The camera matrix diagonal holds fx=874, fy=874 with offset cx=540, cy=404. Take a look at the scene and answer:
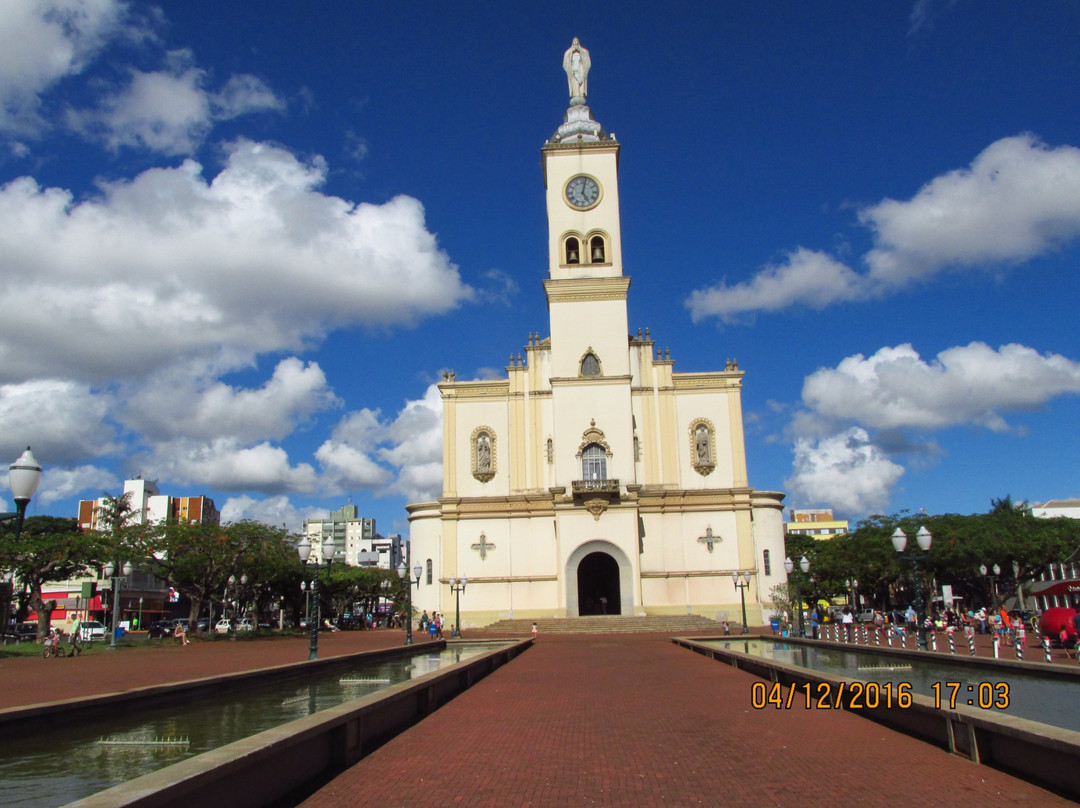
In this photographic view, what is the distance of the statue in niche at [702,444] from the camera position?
51.1 m

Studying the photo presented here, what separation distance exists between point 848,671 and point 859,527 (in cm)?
5183

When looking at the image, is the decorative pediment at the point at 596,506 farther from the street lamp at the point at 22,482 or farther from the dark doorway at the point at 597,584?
the street lamp at the point at 22,482

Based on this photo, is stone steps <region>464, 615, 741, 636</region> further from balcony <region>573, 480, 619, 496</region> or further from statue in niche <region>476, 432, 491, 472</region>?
statue in niche <region>476, 432, 491, 472</region>

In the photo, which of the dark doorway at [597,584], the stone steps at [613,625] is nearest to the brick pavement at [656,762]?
the stone steps at [613,625]

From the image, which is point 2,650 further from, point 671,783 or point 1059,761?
point 1059,761

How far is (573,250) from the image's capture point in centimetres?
5312

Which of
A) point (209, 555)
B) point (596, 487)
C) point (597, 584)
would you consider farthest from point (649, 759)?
point (597, 584)

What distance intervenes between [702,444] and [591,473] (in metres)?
7.14

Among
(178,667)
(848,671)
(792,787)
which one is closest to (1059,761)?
(792,787)

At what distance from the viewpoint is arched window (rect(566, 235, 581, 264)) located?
52844 mm

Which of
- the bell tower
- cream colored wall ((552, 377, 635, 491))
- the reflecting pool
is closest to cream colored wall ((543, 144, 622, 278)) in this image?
the bell tower

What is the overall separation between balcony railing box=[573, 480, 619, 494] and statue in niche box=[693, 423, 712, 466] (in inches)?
255

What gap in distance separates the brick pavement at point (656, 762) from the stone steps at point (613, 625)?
98.6 ft

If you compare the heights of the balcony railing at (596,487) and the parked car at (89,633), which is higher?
the balcony railing at (596,487)
